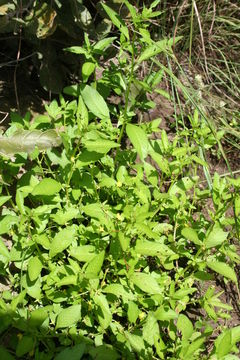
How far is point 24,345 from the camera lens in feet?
4.24

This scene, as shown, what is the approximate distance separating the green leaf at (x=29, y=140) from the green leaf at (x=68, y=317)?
21.0 inches

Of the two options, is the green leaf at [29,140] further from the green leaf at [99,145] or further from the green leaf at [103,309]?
the green leaf at [103,309]

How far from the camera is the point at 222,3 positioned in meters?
2.75

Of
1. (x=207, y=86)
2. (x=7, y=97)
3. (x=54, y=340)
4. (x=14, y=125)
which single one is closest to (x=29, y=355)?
(x=54, y=340)

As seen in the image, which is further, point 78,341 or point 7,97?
point 7,97

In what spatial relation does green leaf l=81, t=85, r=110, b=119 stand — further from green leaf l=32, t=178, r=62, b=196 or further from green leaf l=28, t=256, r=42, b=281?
green leaf l=28, t=256, r=42, b=281

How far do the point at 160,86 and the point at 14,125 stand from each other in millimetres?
1178

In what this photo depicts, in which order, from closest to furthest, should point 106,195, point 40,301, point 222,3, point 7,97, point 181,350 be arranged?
point 181,350, point 40,301, point 106,195, point 7,97, point 222,3

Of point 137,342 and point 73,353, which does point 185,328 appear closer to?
point 137,342

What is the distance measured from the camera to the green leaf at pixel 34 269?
1.35 meters

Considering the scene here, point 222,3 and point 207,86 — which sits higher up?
point 222,3

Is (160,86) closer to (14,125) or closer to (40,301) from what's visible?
(14,125)

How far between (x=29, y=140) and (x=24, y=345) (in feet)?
2.11

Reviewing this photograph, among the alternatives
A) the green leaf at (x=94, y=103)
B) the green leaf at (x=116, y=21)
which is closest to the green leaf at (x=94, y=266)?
the green leaf at (x=94, y=103)
